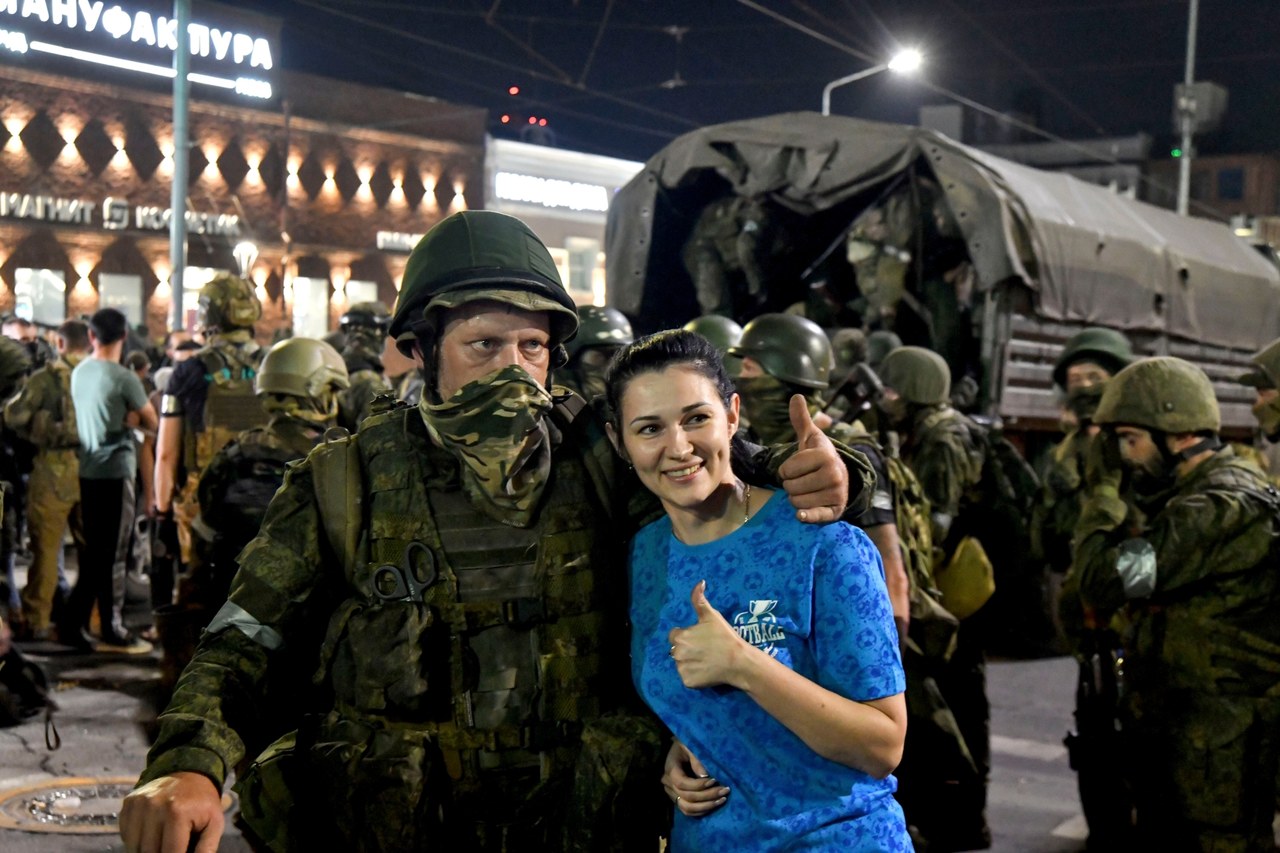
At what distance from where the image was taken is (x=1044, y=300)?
31.0 feet

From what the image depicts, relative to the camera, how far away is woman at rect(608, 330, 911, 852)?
2195 millimetres

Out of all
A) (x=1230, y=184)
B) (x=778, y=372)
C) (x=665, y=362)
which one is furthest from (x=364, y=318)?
(x=1230, y=184)

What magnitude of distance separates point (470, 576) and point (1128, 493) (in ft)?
10.1

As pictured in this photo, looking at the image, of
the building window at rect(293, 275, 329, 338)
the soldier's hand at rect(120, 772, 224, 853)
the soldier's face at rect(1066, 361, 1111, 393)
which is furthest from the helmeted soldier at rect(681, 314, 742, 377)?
the building window at rect(293, 275, 329, 338)

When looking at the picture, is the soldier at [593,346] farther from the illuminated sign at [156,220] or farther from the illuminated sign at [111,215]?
the illuminated sign at [156,220]

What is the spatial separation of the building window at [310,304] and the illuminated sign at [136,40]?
19.2ft

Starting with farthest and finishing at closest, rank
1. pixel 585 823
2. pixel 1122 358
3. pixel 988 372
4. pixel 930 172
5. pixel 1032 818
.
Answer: pixel 930 172 → pixel 988 372 → pixel 1122 358 → pixel 1032 818 → pixel 585 823

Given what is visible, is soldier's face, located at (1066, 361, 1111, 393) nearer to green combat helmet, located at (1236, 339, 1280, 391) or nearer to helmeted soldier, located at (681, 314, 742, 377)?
helmeted soldier, located at (681, 314, 742, 377)

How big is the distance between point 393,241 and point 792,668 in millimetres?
42251

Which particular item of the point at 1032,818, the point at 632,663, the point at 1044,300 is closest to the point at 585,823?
the point at 632,663

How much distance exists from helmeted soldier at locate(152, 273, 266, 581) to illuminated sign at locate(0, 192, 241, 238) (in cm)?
2635

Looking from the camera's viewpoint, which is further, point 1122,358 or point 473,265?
point 1122,358

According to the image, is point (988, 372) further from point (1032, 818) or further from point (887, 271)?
point (1032, 818)

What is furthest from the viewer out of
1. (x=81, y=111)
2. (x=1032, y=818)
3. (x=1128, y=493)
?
(x=81, y=111)
